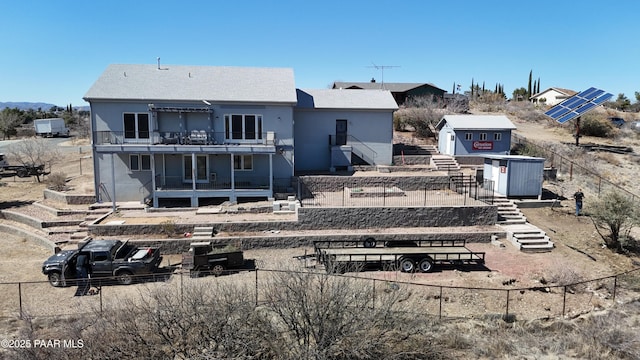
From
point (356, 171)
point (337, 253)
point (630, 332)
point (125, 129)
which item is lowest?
point (630, 332)

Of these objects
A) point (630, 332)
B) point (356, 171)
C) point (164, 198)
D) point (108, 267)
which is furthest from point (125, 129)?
point (630, 332)

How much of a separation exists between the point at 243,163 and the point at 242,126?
7.41 ft

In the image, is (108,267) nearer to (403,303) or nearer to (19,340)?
(19,340)

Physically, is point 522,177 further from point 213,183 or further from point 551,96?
point 551,96

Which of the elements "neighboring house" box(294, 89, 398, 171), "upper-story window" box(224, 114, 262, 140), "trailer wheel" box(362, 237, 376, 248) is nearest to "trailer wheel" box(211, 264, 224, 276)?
"trailer wheel" box(362, 237, 376, 248)

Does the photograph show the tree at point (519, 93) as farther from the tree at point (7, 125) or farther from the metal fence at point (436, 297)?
the tree at point (7, 125)

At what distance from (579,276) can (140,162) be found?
76.6 feet

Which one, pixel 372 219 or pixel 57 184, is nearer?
pixel 372 219

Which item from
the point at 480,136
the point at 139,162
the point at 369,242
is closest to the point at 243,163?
the point at 139,162

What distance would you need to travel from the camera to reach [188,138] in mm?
26031

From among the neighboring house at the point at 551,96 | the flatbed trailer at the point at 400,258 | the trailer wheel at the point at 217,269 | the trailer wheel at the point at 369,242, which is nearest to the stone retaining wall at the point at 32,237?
the trailer wheel at the point at 217,269

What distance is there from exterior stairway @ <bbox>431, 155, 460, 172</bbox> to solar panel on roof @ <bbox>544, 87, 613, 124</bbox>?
39.0ft

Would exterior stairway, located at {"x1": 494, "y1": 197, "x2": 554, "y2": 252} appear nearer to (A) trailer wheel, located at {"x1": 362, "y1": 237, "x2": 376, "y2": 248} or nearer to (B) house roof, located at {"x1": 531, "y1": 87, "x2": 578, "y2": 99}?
(A) trailer wheel, located at {"x1": 362, "y1": 237, "x2": 376, "y2": 248}

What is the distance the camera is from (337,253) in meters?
18.5
